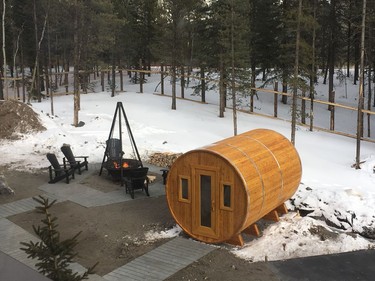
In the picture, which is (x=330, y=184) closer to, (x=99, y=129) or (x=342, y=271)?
(x=342, y=271)

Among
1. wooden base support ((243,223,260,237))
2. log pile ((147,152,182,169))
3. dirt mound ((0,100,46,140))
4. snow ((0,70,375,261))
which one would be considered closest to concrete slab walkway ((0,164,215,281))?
snow ((0,70,375,261))

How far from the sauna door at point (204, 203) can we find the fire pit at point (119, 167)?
4778 millimetres

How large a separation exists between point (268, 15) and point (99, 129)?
17.3m

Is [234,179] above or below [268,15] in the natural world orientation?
below

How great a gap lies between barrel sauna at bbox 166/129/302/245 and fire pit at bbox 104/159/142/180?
422 centimetres

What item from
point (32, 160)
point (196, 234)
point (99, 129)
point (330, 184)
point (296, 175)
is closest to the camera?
point (196, 234)

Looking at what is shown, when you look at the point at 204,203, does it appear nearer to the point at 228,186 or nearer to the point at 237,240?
the point at 228,186

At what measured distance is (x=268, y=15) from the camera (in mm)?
31078

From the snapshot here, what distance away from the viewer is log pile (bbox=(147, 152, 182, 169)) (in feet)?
54.2

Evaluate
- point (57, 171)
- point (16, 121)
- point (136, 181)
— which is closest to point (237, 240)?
point (136, 181)

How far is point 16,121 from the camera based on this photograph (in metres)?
19.9

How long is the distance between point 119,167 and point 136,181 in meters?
1.67

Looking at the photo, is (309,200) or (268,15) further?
(268,15)

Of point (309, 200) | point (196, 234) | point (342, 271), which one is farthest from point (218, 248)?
point (309, 200)
